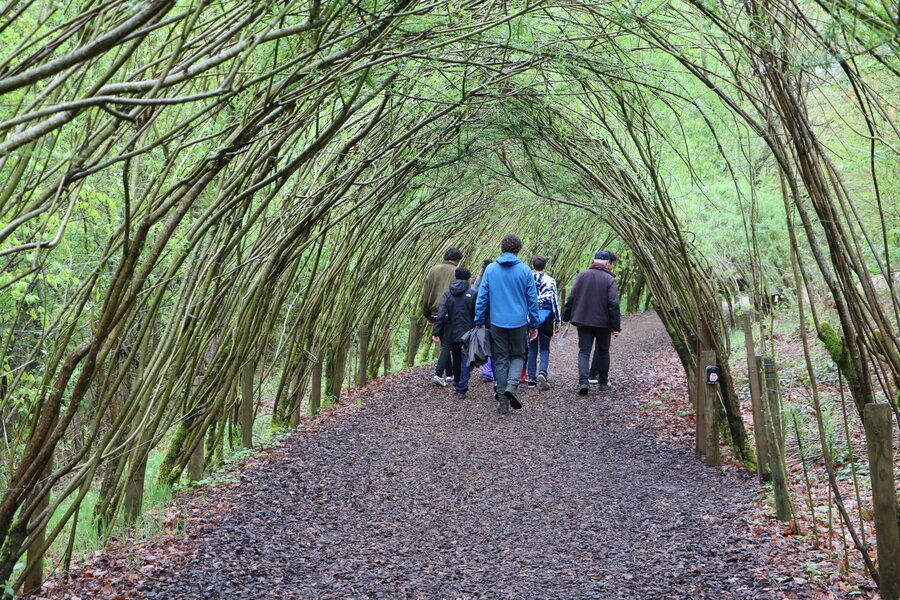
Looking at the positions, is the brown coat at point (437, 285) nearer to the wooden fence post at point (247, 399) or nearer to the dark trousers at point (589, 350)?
the dark trousers at point (589, 350)

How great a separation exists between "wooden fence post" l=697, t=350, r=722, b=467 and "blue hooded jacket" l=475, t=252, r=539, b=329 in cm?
195

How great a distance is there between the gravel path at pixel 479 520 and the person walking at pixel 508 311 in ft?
1.21

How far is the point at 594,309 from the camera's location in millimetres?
7492

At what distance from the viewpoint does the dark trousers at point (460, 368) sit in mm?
7551

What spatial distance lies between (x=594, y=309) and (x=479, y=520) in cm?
382

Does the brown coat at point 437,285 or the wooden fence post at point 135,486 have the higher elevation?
the brown coat at point 437,285

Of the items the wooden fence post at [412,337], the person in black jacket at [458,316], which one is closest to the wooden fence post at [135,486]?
the person in black jacket at [458,316]

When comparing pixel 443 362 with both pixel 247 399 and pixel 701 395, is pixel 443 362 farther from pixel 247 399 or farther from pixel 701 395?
pixel 701 395

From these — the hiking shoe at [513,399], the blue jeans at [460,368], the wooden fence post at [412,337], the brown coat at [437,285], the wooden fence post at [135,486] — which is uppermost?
the brown coat at [437,285]

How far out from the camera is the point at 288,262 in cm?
464

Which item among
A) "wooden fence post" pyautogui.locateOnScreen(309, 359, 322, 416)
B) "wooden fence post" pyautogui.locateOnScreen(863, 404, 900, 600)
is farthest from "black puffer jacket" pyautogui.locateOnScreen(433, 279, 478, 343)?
"wooden fence post" pyautogui.locateOnScreen(863, 404, 900, 600)

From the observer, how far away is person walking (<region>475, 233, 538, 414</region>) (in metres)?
6.61

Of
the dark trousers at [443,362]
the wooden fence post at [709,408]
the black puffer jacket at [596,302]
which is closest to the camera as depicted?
the wooden fence post at [709,408]

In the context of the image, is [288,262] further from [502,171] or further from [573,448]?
[502,171]
